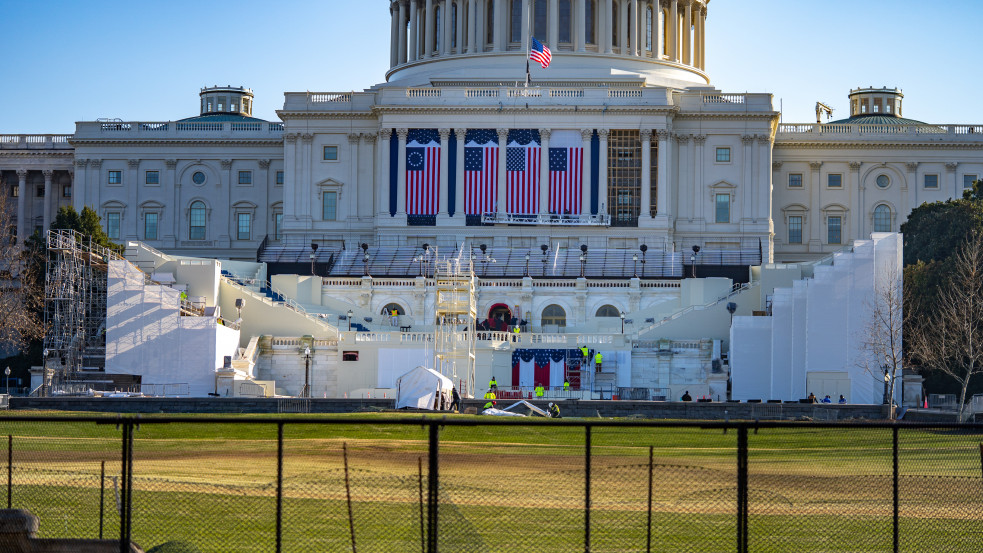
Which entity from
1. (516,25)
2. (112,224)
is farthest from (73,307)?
(516,25)

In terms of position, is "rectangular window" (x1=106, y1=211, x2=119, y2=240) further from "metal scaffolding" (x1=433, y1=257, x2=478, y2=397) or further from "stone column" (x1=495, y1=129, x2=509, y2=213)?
"metal scaffolding" (x1=433, y1=257, x2=478, y2=397)

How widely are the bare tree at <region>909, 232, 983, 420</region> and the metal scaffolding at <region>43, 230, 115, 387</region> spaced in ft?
133

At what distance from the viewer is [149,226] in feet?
408

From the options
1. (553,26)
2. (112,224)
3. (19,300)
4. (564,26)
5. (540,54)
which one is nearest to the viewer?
(19,300)

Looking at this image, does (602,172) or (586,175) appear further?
(602,172)

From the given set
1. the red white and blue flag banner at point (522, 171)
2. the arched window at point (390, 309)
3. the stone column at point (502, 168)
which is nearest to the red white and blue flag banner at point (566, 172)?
the red white and blue flag banner at point (522, 171)

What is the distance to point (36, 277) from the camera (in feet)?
302

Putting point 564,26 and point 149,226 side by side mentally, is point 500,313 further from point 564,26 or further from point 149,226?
point 564,26

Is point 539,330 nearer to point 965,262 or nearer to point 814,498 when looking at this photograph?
point 965,262

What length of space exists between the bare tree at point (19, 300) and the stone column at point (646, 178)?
138 ft

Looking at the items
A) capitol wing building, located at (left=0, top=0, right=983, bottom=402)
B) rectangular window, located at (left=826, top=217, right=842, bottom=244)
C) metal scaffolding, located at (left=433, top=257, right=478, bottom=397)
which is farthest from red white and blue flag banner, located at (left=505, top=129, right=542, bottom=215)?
metal scaffolding, located at (left=433, top=257, right=478, bottom=397)

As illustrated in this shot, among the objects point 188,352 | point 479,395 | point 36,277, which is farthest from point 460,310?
point 36,277

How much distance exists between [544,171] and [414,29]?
26.8 metres

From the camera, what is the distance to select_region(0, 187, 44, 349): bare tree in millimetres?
82062
